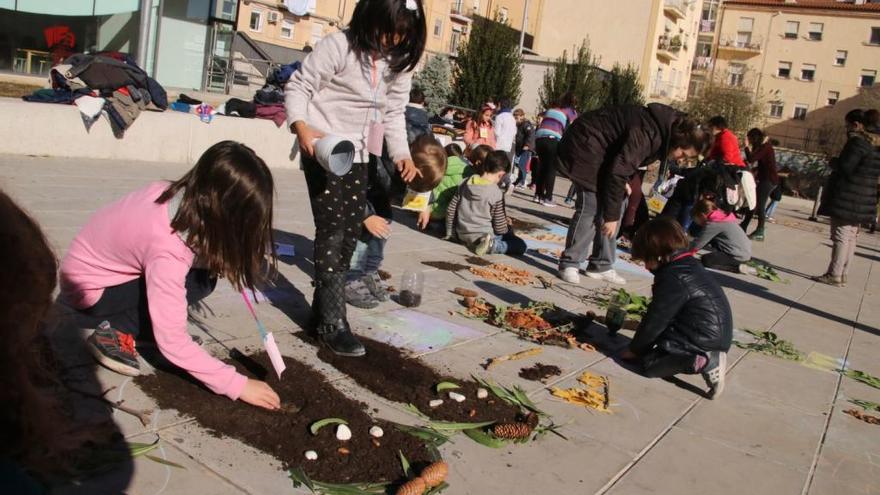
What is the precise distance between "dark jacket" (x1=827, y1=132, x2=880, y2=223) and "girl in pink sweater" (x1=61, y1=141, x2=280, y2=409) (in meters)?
7.57

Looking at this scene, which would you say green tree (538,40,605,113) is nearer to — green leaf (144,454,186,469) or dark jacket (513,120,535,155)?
dark jacket (513,120,535,155)

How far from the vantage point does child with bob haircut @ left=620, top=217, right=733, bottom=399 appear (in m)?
4.28

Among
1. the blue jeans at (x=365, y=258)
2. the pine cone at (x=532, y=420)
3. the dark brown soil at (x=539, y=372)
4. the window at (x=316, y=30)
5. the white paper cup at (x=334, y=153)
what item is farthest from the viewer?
the window at (x=316, y=30)

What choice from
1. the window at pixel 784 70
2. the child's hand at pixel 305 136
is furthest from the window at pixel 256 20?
the window at pixel 784 70

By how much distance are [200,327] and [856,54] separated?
68.1 m

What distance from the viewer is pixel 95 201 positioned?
21.2ft

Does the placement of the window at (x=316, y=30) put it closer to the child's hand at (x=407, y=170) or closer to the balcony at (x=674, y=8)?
the balcony at (x=674, y=8)

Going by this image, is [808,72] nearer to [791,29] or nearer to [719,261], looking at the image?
[791,29]

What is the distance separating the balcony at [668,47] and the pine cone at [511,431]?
56.1 metres

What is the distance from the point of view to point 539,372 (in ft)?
13.8

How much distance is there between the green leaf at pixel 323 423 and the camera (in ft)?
9.77

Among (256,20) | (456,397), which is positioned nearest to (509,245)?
(456,397)

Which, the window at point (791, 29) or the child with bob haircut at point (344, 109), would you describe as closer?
the child with bob haircut at point (344, 109)

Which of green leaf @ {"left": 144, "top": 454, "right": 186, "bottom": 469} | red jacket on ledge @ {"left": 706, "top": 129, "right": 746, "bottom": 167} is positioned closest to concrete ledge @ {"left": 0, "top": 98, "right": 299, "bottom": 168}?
red jacket on ledge @ {"left": 706, "top": 129, "right": 746, "bottom": 167}
